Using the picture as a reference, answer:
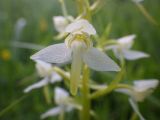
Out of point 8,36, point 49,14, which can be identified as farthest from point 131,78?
point 49,14

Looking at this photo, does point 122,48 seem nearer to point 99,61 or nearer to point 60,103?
point 60,103

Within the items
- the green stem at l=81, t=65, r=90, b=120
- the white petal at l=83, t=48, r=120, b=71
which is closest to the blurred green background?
the green stem at l=81, t=65, r=90, b=120

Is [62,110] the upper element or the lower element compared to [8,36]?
lower

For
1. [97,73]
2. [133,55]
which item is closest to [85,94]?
[133,55]

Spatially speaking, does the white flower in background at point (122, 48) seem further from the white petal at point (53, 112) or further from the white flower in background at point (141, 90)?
the white petal at point (53, 112)

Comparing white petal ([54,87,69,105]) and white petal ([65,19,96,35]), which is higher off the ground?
white petal ([65,19,96,35])

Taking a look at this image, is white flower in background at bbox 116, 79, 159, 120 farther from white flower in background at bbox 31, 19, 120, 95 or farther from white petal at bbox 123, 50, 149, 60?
white flower in background at bbox 31, 19, 120, 95

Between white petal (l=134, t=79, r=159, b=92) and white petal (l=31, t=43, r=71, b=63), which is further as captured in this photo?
white petal (l=134, t=79, r=159, b=92)

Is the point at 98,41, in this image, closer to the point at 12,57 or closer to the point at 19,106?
the point at 19,106
